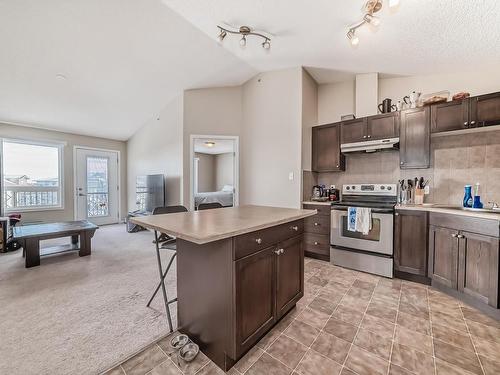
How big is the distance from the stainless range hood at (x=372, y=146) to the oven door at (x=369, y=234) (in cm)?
90

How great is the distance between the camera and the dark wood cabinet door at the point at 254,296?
137 centimetres

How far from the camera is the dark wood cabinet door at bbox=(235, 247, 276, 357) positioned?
1.37 meters

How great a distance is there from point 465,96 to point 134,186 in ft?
22.3

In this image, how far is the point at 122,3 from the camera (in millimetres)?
2406

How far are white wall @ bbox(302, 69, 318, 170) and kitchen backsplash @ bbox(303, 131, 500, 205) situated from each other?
75cm

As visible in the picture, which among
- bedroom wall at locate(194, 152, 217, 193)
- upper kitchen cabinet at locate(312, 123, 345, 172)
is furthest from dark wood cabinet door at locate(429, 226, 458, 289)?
bedroom wall at locate(194, 152, 217, 193)

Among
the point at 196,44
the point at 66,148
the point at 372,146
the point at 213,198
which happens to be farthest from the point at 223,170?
the point at 372,146

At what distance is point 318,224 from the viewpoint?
3354 mm

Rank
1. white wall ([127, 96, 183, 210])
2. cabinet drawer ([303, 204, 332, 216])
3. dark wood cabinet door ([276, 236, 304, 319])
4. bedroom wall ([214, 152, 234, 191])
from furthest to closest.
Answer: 1. bedroom wall ([214, 152, 234, 191])
2. white wall ([127, 96, 183, 210])
3. cabinet drawer ([303, 204, 332, 216])
4. dark wood cabinet door ([276, 236, 304, 319])

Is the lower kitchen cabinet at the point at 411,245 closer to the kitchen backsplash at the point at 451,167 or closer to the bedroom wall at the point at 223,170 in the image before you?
the kitchen backsplash at the point at 451,167

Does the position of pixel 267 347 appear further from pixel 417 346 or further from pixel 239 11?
pixel 239 11

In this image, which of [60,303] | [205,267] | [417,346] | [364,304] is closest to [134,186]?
[60,303]

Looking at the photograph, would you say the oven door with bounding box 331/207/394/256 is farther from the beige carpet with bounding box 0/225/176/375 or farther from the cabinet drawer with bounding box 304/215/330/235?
the beige carpet with bounding box 0/225/176/375

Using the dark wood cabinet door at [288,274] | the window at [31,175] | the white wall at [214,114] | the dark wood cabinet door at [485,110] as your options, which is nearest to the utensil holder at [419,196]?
the dark wood cabinet door at [485,110]
